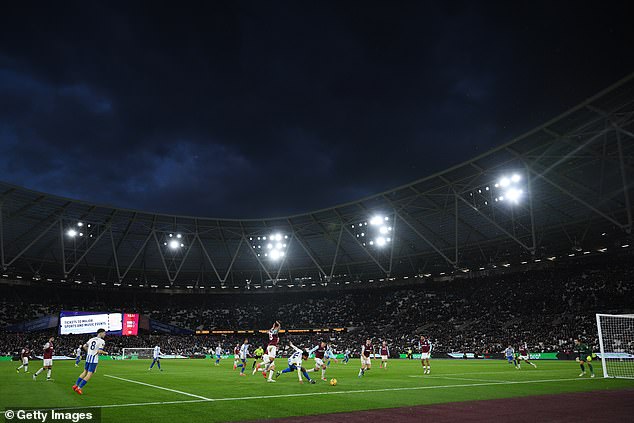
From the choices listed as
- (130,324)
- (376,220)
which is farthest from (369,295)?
(130,324)

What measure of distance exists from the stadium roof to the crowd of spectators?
5.21 metres

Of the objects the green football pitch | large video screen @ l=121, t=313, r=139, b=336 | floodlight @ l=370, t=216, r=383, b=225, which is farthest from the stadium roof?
the green football pitch

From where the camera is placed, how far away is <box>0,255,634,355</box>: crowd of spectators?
182 feet

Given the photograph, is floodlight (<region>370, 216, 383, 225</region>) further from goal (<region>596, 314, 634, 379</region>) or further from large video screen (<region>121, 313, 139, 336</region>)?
large video screen (<region>121, 313, 139, 336</region>)

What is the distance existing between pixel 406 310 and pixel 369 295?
9883mm

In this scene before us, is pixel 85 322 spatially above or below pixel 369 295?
below

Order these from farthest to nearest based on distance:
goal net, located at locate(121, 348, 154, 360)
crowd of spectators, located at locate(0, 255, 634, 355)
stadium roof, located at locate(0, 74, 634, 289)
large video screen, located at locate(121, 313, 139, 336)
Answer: large video screen, located at locate(121, 313, 139, 336) < goal net, located at locate(121, 348, 154, 360) < crowd of spectators, located at locate(0, 255, 634, 355) < stadium roof, located at locate(0, 74, 634, 289)

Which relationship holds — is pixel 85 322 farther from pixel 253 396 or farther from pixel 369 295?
pixel 253 396

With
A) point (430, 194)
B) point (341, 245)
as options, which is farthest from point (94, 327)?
point (430, 194)

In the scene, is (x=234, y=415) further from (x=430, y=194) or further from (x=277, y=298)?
(x=277, y=298)

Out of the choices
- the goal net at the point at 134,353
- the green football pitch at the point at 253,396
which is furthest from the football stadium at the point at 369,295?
the goal net at the point at 134,353

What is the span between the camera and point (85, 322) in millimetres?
65562

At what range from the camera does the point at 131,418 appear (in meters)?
11.6

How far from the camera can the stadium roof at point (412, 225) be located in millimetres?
41562
